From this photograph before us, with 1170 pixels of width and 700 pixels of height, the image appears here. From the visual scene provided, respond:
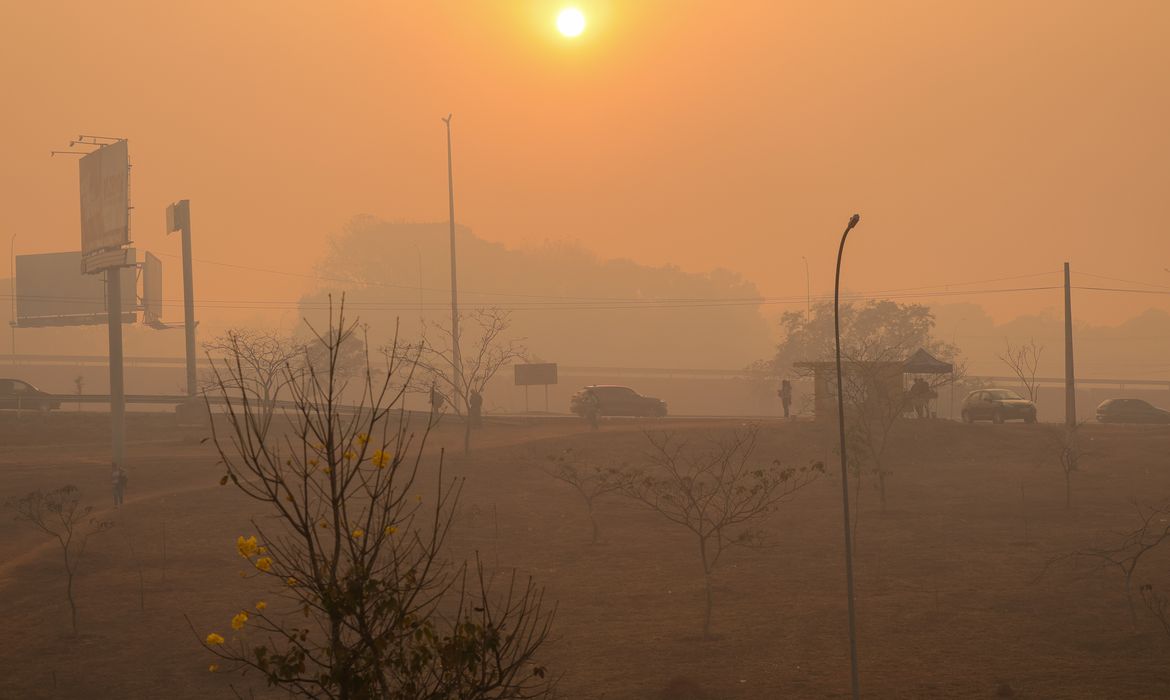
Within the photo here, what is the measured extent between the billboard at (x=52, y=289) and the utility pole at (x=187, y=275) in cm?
2308

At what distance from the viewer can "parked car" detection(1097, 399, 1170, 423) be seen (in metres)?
58.9

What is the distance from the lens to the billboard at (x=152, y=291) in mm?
73688

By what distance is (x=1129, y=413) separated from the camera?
5900 cm

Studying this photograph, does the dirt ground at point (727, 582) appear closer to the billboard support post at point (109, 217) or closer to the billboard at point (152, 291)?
the billboard support post at point (109, 217)

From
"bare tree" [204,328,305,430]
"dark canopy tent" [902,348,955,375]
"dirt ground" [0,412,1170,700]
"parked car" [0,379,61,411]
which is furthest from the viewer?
"parked car" [0,379,61,411]

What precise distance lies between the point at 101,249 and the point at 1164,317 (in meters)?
165

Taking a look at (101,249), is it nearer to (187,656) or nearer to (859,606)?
(187,656)

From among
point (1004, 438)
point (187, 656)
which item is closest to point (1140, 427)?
point (1004, 438)

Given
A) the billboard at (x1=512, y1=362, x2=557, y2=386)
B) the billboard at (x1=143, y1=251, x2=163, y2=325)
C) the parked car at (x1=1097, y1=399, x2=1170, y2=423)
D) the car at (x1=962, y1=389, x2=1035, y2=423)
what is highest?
the billboard at (x1=143, y1=251, x2=163, y2=325)

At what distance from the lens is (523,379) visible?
62594 millimetres

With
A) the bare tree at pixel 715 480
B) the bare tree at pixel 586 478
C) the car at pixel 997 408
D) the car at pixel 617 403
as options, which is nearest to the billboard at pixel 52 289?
the car at pixel 617 403

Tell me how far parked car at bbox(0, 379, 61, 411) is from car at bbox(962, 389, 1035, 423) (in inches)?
1737

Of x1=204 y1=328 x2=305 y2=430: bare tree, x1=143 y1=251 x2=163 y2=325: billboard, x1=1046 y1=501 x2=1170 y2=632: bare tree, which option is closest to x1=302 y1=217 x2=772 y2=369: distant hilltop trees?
x1=204 y1=328 x2=305 y2=430: bare tree

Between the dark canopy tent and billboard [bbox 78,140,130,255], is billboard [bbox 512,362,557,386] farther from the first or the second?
billboard [bbox 78,140,130,255]
